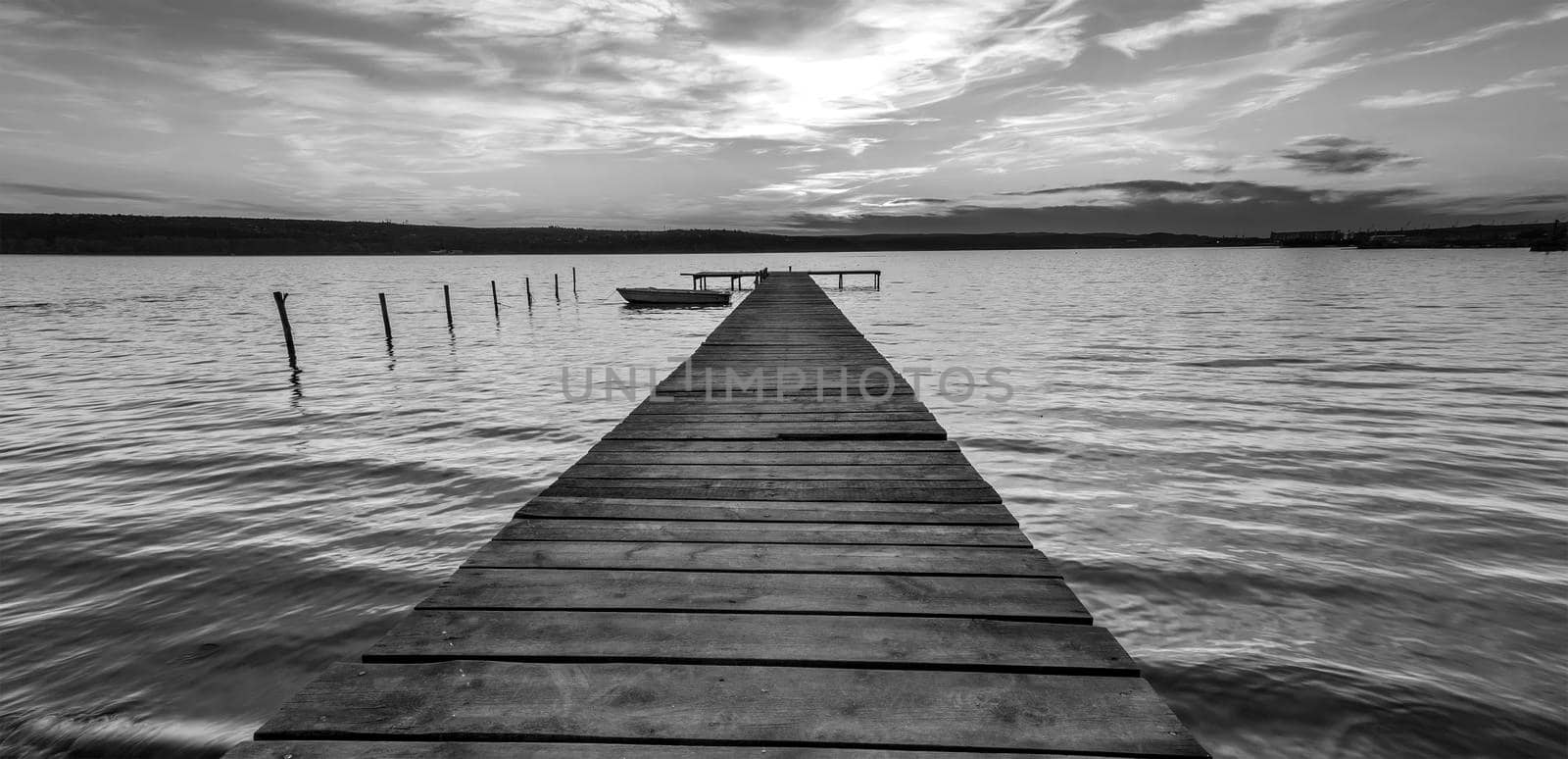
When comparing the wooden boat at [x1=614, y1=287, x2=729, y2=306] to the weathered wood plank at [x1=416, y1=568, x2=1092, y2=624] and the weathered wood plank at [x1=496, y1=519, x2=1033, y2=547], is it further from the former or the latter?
the weathered wood plank at [x1=416, y1=568, x2=1092, y2=624]

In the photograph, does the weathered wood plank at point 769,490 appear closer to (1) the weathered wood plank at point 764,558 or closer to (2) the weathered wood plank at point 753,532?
(2) the weathered wood plank at point 753,532

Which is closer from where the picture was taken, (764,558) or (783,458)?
(764,558)

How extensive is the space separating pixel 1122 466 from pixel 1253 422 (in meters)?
3.84

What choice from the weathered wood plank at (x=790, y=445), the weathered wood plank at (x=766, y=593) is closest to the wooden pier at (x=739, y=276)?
the weathered wood plank at (x=790, y=445)

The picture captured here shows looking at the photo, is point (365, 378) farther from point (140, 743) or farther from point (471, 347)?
point (140, 743)

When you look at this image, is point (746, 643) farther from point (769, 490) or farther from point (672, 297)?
point (672, 297)

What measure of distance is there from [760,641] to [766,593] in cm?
42

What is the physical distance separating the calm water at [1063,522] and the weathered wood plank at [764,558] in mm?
1927

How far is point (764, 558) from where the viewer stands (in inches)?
133

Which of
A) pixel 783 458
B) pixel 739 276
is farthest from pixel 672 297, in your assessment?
pixel 783 458

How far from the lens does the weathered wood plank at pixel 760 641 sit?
8.03 ft

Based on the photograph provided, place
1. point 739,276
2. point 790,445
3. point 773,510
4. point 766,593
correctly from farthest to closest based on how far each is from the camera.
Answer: point 739,276
point 790,445
point 773,510
point 766,593

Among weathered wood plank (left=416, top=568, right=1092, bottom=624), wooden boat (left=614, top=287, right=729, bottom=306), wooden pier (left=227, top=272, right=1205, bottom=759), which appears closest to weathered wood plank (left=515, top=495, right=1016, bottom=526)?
wooden pier (left=227, top=272, right=1205, bottom=759)

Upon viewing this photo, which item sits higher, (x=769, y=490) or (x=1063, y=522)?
(x=769, y=490)
